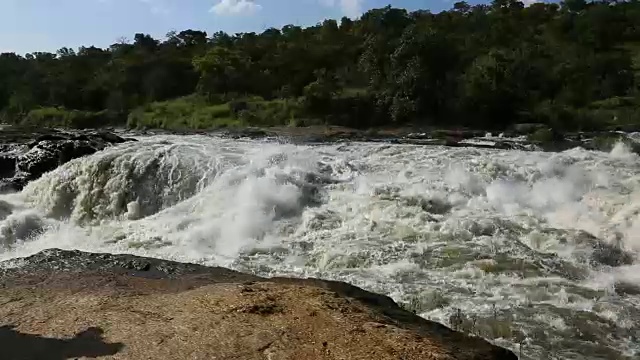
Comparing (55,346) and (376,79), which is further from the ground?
(376,79)

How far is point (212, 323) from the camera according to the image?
5.43 m

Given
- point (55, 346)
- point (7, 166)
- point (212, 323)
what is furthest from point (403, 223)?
point (7, 166)

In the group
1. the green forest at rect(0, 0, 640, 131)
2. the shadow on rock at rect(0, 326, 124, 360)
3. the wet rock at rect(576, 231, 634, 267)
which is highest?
the green forest at rect(0, 0, 640, 131)

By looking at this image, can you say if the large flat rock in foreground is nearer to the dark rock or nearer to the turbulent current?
the turbulent current

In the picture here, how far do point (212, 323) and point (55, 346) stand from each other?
4.25 feet

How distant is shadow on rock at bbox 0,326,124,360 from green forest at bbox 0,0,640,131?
2589cm

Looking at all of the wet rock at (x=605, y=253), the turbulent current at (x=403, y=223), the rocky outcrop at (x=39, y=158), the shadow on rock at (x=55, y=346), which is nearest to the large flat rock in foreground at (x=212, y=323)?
the shadow on rock at (x=55, y=346)

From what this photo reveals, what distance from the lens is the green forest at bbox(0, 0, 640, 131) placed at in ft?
100

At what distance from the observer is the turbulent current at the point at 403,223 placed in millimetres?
7594

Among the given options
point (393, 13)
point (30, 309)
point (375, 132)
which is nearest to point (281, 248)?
point (30, 309)

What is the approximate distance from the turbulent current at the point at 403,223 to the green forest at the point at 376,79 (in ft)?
44.2

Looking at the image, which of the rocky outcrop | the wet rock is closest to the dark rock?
the rocky outcrop

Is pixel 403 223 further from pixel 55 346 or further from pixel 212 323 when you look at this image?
pixel 55 346

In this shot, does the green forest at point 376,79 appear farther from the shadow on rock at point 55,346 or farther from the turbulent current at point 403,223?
the shadow on rock at point 55,346
